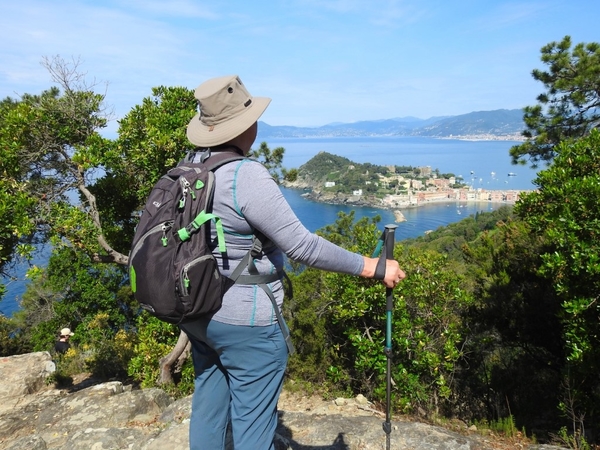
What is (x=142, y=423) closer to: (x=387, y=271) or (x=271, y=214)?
(x=387, y=271)

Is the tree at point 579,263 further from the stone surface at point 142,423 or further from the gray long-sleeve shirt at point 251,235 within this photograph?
the gray long-sleeve shirt at point 251,235

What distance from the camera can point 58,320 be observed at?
14.2m

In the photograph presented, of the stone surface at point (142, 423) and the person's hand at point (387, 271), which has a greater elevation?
the person's hand at point (387, 271)

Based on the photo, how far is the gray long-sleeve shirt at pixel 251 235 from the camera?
4.83 ft

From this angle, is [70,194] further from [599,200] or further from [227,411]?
[599,200]

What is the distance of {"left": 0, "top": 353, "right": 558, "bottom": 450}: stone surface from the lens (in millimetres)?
3045

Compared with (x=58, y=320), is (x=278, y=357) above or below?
above

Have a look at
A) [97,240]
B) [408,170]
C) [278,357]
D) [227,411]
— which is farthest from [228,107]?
[408,170]

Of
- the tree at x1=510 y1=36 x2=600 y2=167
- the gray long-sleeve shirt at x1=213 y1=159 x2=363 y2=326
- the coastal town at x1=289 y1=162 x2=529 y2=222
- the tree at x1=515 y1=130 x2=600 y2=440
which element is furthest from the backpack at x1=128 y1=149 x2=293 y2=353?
the coastal town at x1=289 y1=162 x2=529 y2=222

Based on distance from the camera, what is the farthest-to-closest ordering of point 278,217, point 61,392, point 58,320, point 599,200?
point 58,320 < point 61,392 < point 599,200 < point 278,217

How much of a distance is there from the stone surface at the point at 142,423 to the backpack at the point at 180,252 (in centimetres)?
144

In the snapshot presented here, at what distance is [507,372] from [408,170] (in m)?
99.0

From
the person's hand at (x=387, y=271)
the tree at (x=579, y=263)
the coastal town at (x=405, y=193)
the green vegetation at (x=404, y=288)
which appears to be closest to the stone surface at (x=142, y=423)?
the green vegetation at (x=404, y=288)

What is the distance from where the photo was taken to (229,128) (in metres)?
1.59
